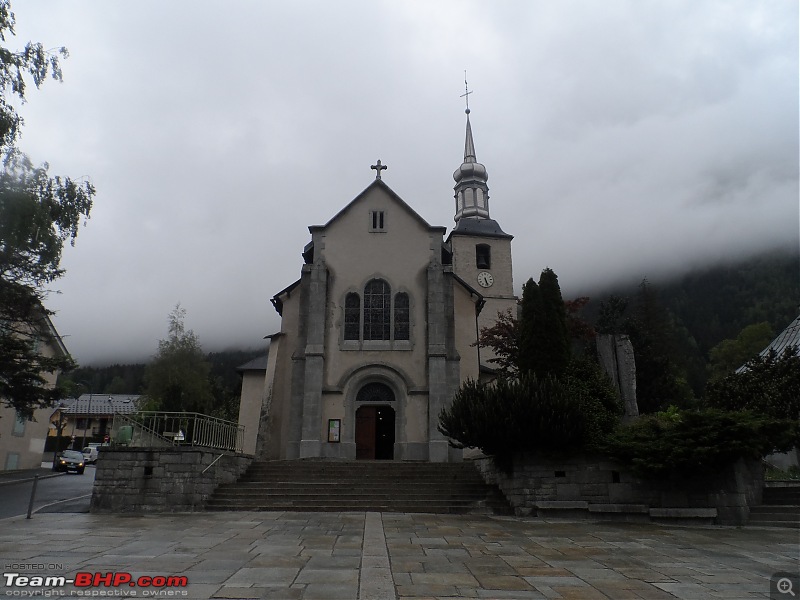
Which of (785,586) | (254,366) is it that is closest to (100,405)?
(254,366)

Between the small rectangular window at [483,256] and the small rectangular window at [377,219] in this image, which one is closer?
the small rectangular window at [377,219]

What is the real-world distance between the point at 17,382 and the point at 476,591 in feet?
81.7

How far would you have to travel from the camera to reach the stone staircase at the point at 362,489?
16.0 meters

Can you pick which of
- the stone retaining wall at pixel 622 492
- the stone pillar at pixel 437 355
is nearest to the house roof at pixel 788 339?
the stone pillar at pixel 437 355

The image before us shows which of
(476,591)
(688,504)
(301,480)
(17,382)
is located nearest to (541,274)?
(688,504)

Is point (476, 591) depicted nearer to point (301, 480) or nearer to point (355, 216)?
point (301, 480)

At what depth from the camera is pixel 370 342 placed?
82.7 ft

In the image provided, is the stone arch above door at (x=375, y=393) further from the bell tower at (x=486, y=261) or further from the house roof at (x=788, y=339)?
the house roof at (x=788, y=339)

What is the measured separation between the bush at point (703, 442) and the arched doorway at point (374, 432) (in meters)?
12.5

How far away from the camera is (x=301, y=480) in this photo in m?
18.3

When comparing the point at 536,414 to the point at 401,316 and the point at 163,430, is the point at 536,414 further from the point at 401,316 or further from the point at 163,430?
the point at 401,316

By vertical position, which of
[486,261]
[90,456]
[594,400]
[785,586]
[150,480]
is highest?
[486,261]

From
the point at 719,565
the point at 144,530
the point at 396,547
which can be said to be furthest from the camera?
the point at 144,530

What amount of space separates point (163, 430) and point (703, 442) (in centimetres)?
1510
